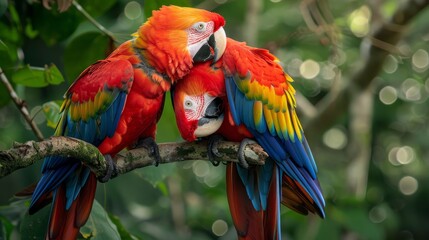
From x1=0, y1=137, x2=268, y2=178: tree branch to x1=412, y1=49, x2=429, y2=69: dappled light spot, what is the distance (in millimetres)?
3155

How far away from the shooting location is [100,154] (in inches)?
61.7

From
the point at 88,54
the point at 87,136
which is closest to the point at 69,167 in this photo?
the point at 87,136

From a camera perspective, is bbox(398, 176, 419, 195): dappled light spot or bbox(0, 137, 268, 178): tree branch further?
bbox(398, 176, 419, 195): dappled light spot

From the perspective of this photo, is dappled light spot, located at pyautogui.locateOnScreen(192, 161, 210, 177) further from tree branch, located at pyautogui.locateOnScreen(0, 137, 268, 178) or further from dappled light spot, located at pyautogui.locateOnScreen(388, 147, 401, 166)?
tree branch, located at pyautogui.locateOnScreen(0, 137, 268, 178)

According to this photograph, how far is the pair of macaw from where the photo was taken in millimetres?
1765

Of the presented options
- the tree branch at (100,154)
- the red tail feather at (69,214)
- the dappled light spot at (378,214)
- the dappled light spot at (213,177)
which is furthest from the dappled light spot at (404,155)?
the red tail feather at (69,214)

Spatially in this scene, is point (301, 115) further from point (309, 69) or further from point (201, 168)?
point (201, 168)

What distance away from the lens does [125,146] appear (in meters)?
1.85

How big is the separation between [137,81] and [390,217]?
2.61 metres

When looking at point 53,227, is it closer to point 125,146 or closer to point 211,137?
point 125,146

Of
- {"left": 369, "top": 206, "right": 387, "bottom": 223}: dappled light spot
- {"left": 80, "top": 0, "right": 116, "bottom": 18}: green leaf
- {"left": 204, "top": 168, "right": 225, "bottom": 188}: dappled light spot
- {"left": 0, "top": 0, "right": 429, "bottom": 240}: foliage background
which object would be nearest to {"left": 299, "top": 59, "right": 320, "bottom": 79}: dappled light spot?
{"left": 0, "top": 0, "right": 429, "bottom": 240}: foliage background

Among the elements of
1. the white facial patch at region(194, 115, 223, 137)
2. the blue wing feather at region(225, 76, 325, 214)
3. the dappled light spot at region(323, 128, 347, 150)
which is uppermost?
the white facial patch at region(194, 115, 223, 137)

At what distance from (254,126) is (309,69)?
2.86 metres

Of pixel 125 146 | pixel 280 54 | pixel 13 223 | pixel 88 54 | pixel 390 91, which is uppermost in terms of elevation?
pixel 88 54
